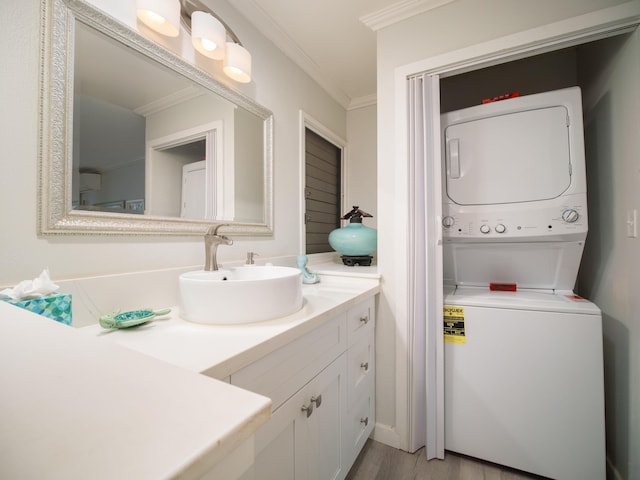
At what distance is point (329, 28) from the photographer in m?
1.68

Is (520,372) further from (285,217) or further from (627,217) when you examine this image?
(285,217)

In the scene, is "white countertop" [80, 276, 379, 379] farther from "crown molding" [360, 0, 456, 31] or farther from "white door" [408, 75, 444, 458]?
"crown molding" [360, 0, 456, 31]

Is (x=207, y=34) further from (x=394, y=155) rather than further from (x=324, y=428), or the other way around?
(x=324, y=428)

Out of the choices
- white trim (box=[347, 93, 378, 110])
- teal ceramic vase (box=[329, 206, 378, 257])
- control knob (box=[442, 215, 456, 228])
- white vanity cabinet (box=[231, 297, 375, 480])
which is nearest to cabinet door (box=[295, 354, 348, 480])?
white vanity cabinet (box=[231, 297, 375, 480])

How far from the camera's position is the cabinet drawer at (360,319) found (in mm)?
1265

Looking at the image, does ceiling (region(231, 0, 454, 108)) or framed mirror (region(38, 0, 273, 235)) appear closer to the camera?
framed mirror (region(38, 0, 273, 235))

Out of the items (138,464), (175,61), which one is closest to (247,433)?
(138,464)

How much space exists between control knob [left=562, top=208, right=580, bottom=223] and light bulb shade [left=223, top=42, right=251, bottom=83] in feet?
5.69

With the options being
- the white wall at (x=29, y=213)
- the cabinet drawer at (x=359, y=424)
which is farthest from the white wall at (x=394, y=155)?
the white wall at (x=29, y=213)

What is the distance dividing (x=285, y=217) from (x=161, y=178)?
31.8 inches

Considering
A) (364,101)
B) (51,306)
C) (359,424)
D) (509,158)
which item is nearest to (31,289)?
(51,306)

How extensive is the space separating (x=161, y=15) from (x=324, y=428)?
168 cm

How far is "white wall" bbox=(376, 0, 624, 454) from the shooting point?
140 centimetres

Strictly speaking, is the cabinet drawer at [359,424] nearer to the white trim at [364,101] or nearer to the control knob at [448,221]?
the control knob at [448,221]
